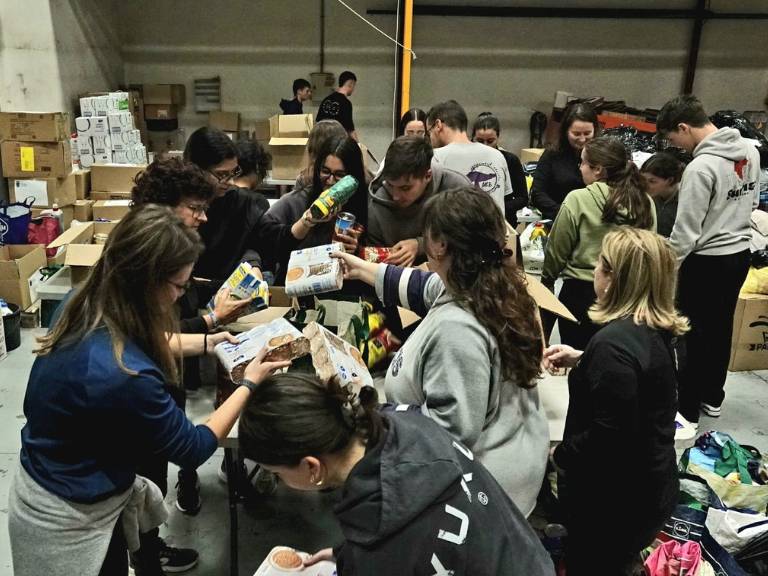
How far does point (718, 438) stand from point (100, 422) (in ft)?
7.92

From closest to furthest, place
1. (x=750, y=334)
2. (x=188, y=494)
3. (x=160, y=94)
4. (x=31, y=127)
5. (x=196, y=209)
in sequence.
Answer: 1. (x=196, y=209)
2. (x=188, y=494)
3. (x=750, y=334)
4. (x=31, y=127)
5. (x=160, y=94)

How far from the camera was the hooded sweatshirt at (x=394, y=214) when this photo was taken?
8.40 ft

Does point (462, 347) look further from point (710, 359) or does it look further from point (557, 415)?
point (710, 359)

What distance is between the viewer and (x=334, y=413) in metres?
1.14

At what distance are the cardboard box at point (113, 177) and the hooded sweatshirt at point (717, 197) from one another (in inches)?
179

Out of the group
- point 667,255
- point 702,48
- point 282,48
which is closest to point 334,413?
point 667,255

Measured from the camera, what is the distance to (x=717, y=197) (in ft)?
9.89

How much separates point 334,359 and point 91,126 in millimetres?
5205

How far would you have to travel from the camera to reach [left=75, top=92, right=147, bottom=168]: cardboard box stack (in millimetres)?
5977

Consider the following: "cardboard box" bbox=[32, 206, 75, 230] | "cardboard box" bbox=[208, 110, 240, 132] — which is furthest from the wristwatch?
"cardboard box" bbox=[208, 110, 240, 132]

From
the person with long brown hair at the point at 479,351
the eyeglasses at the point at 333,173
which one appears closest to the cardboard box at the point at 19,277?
the eyeglasses at the point at 333,173

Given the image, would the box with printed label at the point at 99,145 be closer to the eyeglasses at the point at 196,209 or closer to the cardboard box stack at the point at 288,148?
the cardboard box stack at the point at 288,148

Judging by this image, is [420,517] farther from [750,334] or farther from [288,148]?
[288,148]

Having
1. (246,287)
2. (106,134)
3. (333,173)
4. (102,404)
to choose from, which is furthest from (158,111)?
(102,404)
